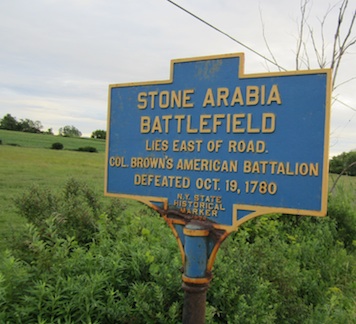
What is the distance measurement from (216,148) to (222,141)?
0.05 metres

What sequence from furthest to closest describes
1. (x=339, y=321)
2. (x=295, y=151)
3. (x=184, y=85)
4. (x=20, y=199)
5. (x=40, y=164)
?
(x=40, y=164) → (x=20, y=199) → (x=339, y=321) → (x=184, y=85) → (x=295, y=151)

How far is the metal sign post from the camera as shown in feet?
6.89

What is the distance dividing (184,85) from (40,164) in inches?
601

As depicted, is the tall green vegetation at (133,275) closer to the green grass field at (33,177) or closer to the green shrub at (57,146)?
the green grass field at (33,177)

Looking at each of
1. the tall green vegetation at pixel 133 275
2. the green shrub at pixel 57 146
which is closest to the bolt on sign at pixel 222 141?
the tall green vegetation at pixel 133 275

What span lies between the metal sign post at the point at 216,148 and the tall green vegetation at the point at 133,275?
0.59 meters

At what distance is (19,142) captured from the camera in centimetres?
2522

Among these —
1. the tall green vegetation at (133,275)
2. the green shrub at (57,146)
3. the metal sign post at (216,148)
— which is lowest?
the tall green vegetation at (133,275)

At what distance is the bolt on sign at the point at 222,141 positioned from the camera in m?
2.10

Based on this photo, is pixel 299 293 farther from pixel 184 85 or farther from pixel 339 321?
pixel 184 85

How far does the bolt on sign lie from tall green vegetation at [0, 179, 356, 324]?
0.66m

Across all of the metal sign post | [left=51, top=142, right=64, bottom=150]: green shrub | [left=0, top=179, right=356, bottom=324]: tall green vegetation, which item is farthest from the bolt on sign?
[left=51, top=142, right=64, bottom=150]: green shrub

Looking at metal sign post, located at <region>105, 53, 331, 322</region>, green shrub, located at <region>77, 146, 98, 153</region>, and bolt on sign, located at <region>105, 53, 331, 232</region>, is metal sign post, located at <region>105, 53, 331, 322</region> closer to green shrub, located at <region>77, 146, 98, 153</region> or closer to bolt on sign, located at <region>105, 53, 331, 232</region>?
bolt on sign, located at <region>105, 53, 331, 232</region>

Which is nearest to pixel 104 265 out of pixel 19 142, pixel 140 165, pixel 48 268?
pixel 48 268
